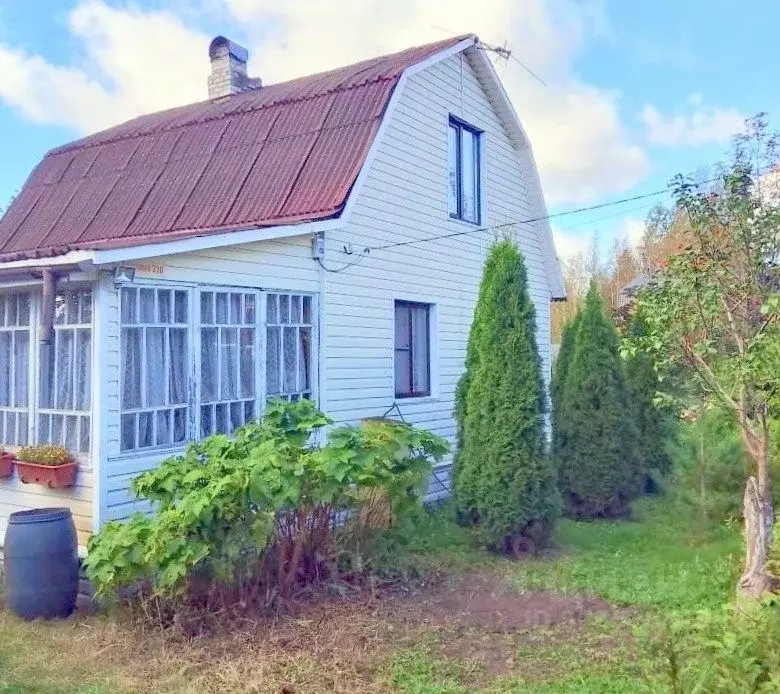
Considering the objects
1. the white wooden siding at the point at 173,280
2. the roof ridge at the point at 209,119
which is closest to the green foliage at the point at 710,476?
the white wooden siding at the point at 173,280

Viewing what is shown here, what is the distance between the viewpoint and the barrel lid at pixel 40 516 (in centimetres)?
594

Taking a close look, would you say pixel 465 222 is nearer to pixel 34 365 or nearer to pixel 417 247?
pixel 417 247

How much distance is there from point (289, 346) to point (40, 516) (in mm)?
3239

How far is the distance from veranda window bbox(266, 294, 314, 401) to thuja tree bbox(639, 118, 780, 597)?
388 centimetres

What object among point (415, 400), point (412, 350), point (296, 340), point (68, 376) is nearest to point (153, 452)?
point (68, 376)

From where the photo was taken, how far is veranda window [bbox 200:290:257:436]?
737 centimetres

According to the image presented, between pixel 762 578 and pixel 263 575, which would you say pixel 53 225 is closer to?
pixel 263 575

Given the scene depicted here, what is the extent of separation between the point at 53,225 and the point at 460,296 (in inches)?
232

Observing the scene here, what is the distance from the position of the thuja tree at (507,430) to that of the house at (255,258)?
6.22 feet

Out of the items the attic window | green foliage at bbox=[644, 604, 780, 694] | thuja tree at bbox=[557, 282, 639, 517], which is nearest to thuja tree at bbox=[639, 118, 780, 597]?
green foliage at bbox=[644, 604, 780, 694]

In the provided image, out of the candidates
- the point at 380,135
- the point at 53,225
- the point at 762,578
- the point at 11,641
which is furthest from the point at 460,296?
the point at 11,641

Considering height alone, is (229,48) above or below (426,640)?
above

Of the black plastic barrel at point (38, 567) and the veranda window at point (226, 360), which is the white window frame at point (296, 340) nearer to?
the veranda window at point (226, 360)

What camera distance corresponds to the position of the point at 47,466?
6480 millimetres
